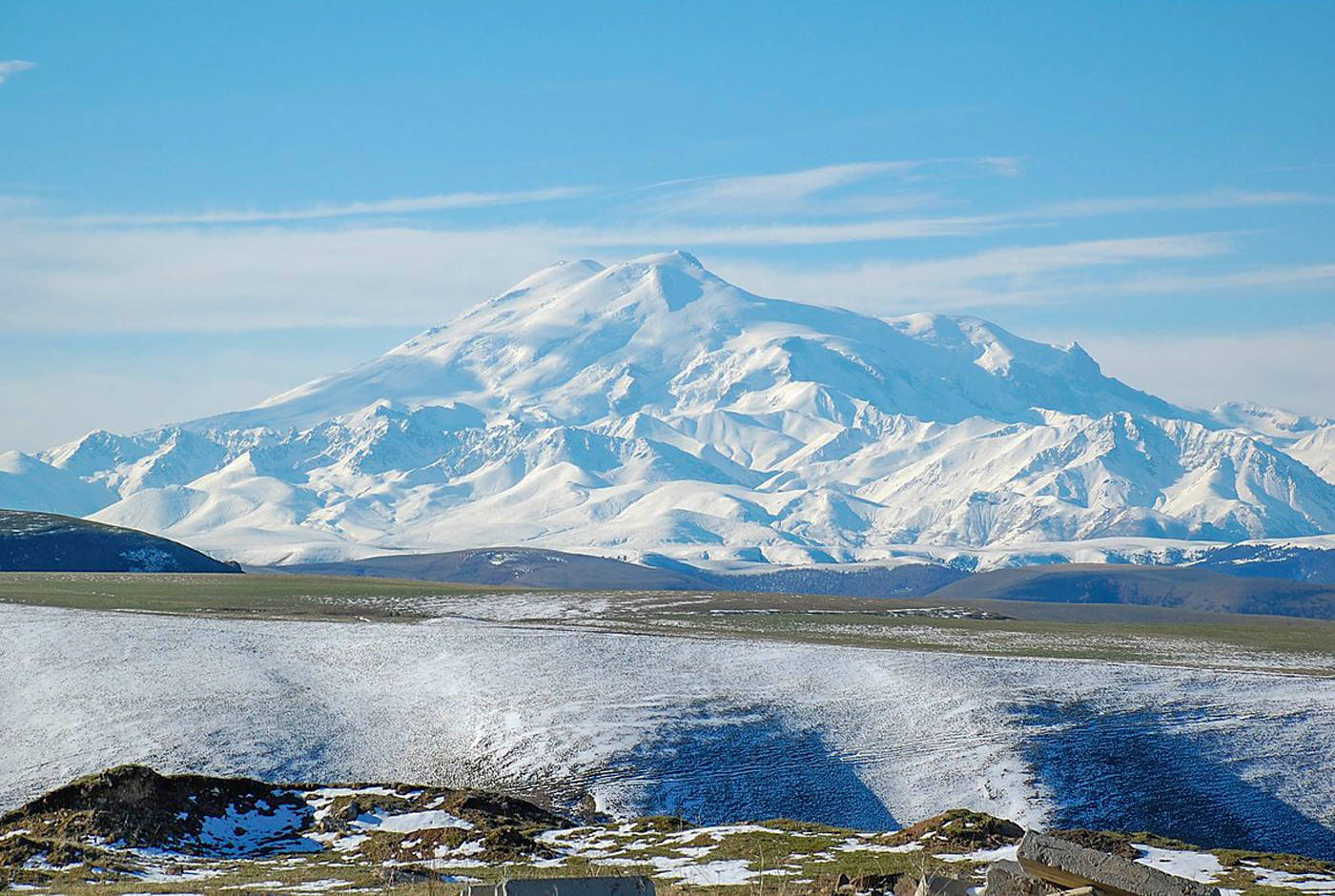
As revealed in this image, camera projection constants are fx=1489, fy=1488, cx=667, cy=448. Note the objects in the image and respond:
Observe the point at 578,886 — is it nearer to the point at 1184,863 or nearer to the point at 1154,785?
the point at 1184,863

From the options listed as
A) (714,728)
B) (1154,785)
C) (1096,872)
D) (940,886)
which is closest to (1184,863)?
(1096,872)

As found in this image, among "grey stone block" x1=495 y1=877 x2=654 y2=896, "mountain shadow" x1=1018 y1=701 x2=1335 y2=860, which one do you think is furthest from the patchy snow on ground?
"grey stone block" x1=495 y1=877 x2=654 y2=896

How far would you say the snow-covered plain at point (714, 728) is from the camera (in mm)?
53500

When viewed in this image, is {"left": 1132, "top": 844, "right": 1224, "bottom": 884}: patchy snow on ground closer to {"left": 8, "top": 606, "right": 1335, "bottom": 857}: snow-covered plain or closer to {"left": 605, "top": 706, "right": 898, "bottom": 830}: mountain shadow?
{"left": 8, "top": 606, "right": 1335, "bottom": 857}: snow-covered plain

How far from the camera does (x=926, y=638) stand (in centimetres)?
10231

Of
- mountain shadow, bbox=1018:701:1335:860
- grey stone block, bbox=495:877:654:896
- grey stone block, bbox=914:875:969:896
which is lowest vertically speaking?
mountain shadow, bbox=1018:701:1335:860

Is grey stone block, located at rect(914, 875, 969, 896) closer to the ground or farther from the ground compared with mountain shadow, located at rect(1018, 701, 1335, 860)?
farther from the ground

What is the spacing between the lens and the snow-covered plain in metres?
53.5

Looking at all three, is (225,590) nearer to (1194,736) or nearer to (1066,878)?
(1194,736)

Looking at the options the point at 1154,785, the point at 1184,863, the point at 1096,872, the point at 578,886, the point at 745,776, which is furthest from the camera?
the point at 745,776

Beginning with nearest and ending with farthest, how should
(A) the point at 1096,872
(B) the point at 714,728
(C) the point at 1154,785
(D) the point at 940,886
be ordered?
(D) the point at 940,886
(A) the point at 1096,872
(C) the point at 1154,785
(B) the point at 714,728

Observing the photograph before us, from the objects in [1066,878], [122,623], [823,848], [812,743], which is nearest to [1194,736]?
[812,743]

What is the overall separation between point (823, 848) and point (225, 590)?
339 feet

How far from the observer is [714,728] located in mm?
61438
